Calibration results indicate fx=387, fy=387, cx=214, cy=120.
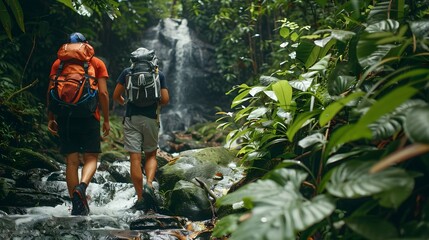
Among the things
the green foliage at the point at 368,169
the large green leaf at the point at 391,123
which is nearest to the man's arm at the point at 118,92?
the green foliage at the point at 368,169

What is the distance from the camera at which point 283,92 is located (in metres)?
2.24

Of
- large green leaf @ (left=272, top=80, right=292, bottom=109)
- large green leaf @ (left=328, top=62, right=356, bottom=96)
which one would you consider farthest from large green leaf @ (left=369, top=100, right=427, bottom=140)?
large green leaf @ (left=272, top=80, right=292, bottom=109)

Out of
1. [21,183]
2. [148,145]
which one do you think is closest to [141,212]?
[148,145]

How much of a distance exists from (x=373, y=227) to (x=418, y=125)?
13.0 inches

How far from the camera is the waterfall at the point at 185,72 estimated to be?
15.3m

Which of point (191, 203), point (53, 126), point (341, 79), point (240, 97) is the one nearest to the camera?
point (341, 79)

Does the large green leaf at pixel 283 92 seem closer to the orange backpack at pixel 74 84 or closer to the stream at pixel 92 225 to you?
the stream at pixel 92 225

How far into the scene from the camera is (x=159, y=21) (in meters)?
17.8

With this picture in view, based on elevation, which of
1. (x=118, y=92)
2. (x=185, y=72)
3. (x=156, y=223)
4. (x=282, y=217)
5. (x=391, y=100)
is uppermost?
(x=391, y=100)

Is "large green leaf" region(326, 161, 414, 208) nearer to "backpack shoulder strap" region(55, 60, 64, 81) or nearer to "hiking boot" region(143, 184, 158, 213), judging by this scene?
"hiking boot" region(143, 184, 158, 213)

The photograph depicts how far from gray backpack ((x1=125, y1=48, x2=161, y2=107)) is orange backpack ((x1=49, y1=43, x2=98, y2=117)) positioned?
0.39 metres

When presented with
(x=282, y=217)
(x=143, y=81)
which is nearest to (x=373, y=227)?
(x=282, y=217)

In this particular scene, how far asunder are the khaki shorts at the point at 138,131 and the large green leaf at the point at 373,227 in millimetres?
3452

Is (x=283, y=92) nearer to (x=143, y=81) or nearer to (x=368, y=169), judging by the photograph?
(x=368, y=169)
